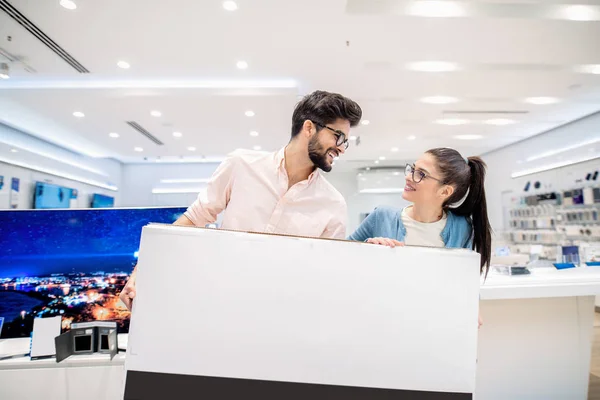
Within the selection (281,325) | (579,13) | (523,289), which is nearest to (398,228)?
(523,289)

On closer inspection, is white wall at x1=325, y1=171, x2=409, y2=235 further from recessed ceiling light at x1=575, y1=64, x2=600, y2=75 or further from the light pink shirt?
the light pink shirt

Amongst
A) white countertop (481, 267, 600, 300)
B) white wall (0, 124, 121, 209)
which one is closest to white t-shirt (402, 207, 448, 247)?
white countertop (481, 267, 600, 300)

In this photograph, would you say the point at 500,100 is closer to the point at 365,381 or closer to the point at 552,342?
the point at 552,342

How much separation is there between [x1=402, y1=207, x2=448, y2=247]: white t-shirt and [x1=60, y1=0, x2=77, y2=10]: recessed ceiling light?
3612mm

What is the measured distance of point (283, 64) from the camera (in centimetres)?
443

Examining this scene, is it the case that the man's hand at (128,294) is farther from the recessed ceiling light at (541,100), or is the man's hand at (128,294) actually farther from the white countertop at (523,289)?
the recessed ceiling light at (541,100)

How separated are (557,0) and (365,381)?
409 cm

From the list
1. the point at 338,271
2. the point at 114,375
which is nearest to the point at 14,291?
the point at 114,375

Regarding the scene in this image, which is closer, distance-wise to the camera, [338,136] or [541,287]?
[338,136]

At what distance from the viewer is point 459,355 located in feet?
1.55

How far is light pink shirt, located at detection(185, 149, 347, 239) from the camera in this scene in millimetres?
1217

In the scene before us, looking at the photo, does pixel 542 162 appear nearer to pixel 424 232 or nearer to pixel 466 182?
pixel 466 182

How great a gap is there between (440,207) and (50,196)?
27.4 ft

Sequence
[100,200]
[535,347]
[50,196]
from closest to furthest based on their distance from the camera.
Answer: [535,347] < [50,196] < [100,200]
